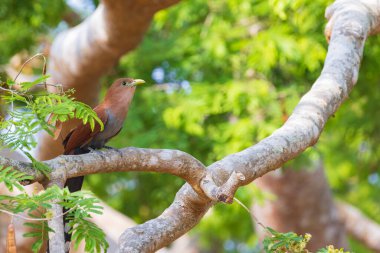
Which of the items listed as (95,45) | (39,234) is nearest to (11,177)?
(39,234)

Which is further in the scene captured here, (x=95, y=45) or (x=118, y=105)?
(x=95, y=45)

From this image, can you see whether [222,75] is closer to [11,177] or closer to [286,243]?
[286,243]

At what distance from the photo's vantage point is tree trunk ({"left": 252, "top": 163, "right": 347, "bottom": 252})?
886 centimetres

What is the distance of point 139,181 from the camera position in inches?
394

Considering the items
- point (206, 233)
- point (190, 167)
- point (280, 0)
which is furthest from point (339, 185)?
point (190, 167)

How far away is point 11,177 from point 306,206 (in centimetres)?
681

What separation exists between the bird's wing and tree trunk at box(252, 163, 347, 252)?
4.82 metres

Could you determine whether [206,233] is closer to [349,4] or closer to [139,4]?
[139,4]

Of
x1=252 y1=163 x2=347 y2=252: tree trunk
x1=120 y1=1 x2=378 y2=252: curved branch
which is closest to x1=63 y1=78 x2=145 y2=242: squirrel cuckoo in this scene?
x1=120 y1=1 x2=378 y2=252: curved branch

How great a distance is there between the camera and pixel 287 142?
A: 135 inches

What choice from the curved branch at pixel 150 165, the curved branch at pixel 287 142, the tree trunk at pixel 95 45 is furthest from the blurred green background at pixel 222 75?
the curved branch at pixel 150 165

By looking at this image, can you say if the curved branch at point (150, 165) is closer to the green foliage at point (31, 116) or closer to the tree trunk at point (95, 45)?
the green foliage at point (31, 116)

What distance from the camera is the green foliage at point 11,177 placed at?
8.15 feet

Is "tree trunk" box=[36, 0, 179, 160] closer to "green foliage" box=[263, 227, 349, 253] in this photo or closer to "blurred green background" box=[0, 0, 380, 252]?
"blurred green background" box=[0, 0, 380, 252]
